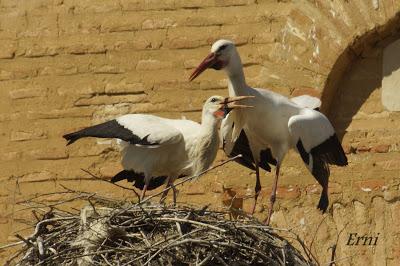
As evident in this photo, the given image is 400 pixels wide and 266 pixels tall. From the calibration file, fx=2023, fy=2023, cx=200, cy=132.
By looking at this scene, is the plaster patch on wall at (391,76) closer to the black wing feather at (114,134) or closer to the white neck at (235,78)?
the white neck at (235,78)

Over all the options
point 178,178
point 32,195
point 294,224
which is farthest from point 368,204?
point 32,195

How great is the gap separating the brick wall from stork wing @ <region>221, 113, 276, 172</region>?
33 cm

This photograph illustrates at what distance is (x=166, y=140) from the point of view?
10711 millimetres

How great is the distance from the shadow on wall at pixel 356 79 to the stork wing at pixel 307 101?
35 cm

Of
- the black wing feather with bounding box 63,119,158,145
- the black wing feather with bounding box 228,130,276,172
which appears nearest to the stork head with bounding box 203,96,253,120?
the black wing feather with bounding box 63,119,158,145

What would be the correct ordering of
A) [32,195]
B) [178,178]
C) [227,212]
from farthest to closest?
1. [32,195]
2. [178,178]
3. [227,212]

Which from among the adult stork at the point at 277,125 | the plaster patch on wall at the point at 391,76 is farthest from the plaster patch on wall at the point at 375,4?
the adult stork at the point at 277,125

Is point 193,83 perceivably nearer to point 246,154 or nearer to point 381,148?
point 246,154

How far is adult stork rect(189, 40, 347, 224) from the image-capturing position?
11.1m

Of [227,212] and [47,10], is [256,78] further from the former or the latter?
[227,212]

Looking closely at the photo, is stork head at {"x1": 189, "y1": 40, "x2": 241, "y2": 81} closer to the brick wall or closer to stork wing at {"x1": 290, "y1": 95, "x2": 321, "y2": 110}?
stork wing at {"x1": 290, "y1": 95, "x2": 321, "y2": 110}

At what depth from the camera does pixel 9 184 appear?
12172mm

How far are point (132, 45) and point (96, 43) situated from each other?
0.73 feet

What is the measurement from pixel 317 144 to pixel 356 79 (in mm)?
1032
